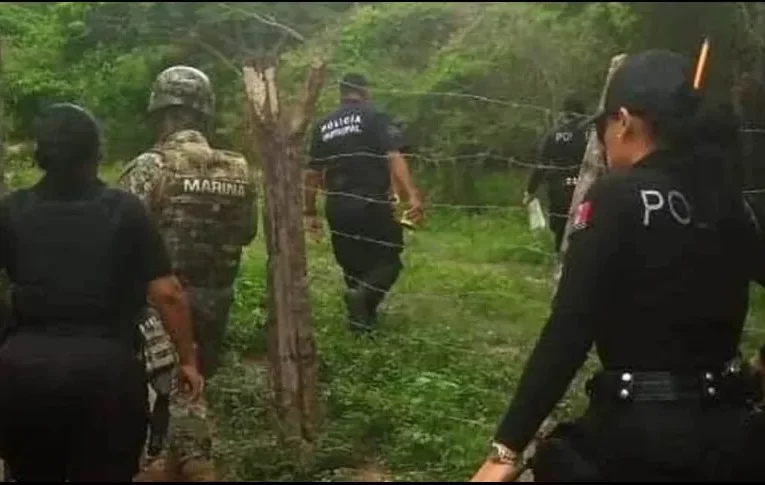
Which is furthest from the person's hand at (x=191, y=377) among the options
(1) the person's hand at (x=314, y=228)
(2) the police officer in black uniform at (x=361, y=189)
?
(2) the police officer in black uniform at (x=361, y=189)

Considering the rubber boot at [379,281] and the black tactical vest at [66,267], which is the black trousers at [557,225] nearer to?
the rubber boot at [379,281]

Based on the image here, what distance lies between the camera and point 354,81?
7000 mm

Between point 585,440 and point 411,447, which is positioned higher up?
point 585,440

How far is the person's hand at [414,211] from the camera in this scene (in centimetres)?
709

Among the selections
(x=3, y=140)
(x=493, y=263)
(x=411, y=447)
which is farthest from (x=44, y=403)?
(x=493, y=263)

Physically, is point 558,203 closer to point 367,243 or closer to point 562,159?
point 562,159

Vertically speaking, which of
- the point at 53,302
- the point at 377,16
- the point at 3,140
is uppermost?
the point at 377,16

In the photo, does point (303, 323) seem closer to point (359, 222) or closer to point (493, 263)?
point (359, 222)

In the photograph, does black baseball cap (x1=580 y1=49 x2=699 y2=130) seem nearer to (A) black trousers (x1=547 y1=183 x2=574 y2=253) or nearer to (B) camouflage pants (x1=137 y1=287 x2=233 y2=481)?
(B) camouflage pants (x1=137 y1=287 x2=233 y2=481)

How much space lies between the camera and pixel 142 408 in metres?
3.74

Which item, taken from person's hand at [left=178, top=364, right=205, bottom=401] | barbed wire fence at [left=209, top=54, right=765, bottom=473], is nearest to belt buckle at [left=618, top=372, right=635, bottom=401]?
person's hand at [left=178, top=364, right=205, bottom=401]

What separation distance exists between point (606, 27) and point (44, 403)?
1972 mm

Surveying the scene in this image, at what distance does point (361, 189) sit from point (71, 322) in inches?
154

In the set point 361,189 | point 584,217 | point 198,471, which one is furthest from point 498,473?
point 361,189
